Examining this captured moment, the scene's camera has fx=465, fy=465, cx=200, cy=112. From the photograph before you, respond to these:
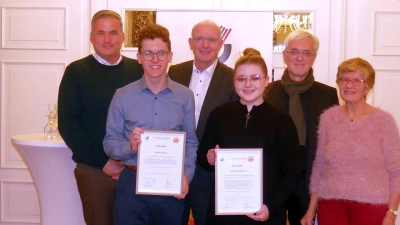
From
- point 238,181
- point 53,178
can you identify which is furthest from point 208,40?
point 53,178

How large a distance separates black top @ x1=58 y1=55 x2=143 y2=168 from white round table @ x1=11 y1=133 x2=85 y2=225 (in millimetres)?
255

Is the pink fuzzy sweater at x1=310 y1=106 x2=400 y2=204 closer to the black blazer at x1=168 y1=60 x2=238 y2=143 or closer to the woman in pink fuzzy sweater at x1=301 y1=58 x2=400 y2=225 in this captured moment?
the woman in pink fuzzy sweater at x1=301 y1=58 x2=400 y2=225

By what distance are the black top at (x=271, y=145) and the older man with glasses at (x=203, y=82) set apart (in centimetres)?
48

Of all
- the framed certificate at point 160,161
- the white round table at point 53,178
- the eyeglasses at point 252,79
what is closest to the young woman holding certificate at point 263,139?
the eyeglasses at point 252,79

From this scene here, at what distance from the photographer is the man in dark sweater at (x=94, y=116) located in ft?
9.69

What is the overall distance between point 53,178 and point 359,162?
2.08m

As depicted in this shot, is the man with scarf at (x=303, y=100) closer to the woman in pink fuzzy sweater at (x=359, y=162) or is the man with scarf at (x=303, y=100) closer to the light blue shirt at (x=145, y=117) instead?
the woman in pink fuzzy sweater at (x=359, y=162)

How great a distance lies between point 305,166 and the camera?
9.76 ft

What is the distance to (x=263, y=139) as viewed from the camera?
2465mm

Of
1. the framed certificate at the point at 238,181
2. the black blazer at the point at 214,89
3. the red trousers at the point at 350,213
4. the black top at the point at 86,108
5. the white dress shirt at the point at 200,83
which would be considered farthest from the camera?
the white dress shirt at the point at 200,83

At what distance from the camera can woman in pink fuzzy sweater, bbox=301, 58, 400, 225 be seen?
260 cm

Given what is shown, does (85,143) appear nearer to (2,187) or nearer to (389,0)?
(2,187)

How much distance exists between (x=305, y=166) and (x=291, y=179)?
0.53m

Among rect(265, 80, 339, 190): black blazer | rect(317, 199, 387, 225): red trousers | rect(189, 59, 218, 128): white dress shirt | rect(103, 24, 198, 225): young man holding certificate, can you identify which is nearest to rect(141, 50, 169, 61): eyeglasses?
rect(103, 24, 198, 225): young man holding certificate
